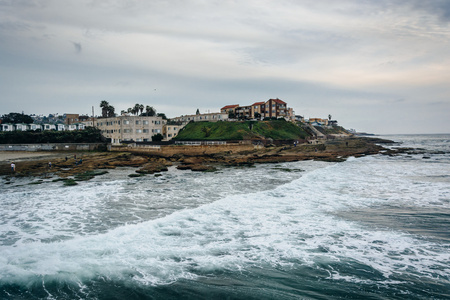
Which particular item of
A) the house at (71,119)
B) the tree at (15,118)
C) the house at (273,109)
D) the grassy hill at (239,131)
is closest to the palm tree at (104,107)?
the grassy hill at (239,131)

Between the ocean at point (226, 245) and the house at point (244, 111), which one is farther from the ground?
the house at point (244, 111)

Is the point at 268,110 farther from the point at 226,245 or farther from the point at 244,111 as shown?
the point at 226,245

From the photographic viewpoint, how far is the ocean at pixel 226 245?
29.7ft

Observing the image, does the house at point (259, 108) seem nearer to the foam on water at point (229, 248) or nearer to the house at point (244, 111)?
the house at point (244, 111)

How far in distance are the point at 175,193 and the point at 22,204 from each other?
11.8 metres

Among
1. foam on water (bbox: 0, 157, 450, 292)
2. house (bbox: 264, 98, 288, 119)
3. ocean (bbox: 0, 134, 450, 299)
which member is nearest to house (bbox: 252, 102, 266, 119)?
house (bbox: 264, 98, 288, 119)

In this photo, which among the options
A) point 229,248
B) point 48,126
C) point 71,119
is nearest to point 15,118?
point 71,119

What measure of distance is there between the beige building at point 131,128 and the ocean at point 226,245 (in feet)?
199

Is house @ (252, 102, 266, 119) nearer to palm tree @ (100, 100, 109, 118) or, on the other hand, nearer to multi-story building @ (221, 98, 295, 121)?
multi-story building @ (221, 98, 295, 121)

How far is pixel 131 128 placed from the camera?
82.6 meters

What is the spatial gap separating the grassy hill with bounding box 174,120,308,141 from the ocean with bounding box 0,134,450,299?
6571 centimetres

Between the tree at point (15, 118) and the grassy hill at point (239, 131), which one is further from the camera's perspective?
the tree at point (15, 118)

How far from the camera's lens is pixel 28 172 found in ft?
124

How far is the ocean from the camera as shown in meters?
9.05
